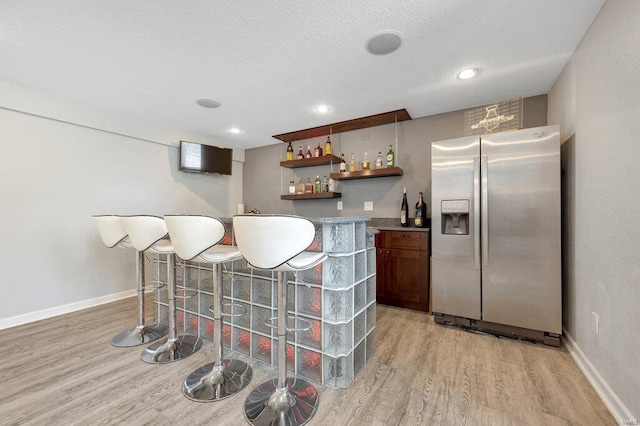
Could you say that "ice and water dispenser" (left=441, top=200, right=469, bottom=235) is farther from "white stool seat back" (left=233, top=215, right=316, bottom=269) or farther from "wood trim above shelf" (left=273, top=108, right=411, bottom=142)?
"white stool seat back" (left=233, top=215, right=316, bottom=269)

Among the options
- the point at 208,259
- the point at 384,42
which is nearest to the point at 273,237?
the point at 208,259

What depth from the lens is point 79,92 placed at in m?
2.89

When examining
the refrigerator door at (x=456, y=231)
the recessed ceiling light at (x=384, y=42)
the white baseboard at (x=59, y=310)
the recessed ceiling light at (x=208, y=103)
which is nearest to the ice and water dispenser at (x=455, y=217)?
the refrigerator door at (x=456, y=231)

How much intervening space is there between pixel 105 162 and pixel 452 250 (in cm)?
423

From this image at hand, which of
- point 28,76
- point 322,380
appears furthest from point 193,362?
point 28,76

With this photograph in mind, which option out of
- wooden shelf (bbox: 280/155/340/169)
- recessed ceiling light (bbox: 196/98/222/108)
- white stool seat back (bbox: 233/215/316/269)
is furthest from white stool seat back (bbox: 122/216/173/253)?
wooden shelf (bbox: 280/155/340/169)

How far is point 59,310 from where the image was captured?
301 centimetres

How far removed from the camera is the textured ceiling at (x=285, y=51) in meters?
1.72

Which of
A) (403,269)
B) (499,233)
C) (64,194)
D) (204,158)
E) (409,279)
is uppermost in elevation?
(204,158)

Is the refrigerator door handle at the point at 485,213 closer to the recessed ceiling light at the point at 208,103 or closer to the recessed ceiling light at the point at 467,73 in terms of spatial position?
the recessed ceiling light at the point at 467,73

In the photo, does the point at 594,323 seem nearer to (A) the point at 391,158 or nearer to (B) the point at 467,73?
(B) the point at 467,73

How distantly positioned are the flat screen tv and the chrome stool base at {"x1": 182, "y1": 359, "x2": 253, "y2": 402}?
321 cm

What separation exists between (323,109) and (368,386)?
291 cm

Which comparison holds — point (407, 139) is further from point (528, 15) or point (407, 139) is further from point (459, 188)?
point (528, 15)
